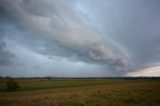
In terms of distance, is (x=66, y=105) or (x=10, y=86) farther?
(x=10, y=86)

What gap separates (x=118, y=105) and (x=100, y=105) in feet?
5.51

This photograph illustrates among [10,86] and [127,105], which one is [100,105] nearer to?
[127,105]

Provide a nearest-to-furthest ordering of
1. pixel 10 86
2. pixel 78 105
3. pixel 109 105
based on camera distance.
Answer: pixel 109 105, pixel 78 105, pixel 10 86

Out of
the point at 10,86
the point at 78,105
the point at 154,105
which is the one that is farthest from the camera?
the point at 10,86

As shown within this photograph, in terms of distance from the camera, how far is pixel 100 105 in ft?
52.5

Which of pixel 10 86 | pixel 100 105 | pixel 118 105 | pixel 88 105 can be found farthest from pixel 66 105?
pixel 10 86

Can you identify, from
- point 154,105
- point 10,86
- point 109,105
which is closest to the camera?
point 154,105

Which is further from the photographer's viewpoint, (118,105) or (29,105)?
(29,105)

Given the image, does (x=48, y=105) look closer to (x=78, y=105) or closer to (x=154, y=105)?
(x=78, y=105)

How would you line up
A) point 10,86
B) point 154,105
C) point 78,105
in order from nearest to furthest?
point 154,105 → point 78,105 → point 10,86

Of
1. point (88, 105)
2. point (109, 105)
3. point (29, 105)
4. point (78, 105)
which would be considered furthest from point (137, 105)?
point (29, 105)

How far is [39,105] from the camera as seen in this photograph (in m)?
17.1

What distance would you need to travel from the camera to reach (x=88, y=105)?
16.5 metres

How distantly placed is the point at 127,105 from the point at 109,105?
167 cm
